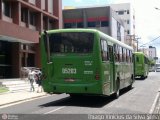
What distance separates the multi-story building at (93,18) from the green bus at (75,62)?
220 feet

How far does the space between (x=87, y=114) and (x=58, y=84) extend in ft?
11.5

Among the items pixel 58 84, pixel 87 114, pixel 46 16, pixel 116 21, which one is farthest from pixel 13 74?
pixel 116 21

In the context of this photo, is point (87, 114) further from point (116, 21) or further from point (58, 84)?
point (116, 21)

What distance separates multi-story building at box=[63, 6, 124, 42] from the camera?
85.2 metres

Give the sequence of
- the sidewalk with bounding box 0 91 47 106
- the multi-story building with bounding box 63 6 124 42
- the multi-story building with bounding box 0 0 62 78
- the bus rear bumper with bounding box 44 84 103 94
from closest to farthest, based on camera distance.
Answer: the bus rear bumper with bounding box 44 84 103 94
the sidewalk with bounding box 0 91 47 106
the multi-story building with bounding box 0 0 62 78
the multi-story building with bounding box 63 6 124 42

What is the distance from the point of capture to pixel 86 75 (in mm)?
17359

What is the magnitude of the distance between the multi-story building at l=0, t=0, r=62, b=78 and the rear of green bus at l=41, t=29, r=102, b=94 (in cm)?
1630

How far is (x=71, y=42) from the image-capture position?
1770 cm

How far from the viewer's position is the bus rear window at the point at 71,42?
57.2 feet

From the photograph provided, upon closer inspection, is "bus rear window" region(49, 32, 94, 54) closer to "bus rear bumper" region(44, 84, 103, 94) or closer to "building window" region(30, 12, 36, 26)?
"bus rear bumper" region(44, 84, 103, 94)

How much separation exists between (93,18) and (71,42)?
6984cm

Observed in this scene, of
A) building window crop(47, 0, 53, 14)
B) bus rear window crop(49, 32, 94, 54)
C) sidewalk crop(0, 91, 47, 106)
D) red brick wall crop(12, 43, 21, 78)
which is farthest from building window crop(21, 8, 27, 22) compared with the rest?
bus rear window crop(49, 32, 94, 54)

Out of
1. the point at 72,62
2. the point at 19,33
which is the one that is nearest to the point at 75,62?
the point at 72,62

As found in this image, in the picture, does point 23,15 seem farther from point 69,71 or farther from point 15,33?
point 69,71
